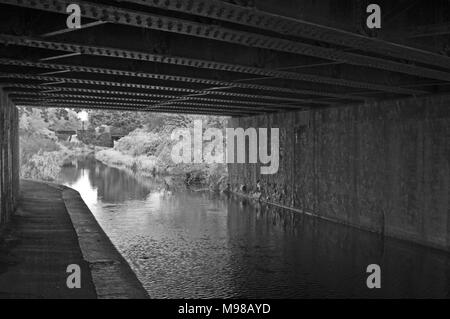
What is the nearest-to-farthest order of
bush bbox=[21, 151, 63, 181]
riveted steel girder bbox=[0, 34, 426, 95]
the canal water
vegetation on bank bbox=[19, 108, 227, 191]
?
riveted steel girder bbox=[0, 34, 426, 95], the canal water, bush bbox=[21, 151, 63, 181], vegetation on bank bbox=[19, 108, 227, 191]

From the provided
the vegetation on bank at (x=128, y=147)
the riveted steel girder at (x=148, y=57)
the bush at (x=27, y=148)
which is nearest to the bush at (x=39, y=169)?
the vegetation on bank at (x=128, y=147)

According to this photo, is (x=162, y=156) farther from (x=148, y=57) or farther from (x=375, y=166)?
(x=148, y=57)

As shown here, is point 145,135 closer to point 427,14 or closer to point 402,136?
point 402,136

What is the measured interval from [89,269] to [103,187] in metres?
25.0

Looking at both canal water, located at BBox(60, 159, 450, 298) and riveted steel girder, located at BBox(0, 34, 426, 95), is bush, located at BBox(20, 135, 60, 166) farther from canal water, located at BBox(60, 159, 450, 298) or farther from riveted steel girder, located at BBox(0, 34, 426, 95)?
riveted steel girder, located at BBox(0, 34, 426, 95)

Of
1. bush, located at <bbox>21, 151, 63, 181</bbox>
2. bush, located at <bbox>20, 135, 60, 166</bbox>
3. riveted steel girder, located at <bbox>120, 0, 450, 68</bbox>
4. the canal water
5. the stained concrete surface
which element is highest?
riveted steel girder, located at <bbox>120, 0, 450, 68</bbox>

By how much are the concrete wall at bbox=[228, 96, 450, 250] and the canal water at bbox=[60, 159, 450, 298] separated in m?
0.73

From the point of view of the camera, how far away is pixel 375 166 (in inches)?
675

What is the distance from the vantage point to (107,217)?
20.6 m

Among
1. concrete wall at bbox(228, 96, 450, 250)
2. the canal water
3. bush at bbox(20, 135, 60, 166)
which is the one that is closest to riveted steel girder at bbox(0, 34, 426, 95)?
concrete wall at bbox(228, 96, 450, 250)

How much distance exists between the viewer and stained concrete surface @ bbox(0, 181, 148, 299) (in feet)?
26.9

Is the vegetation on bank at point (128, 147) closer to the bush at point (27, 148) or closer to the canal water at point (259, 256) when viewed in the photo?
the bush at point (27, 148)
